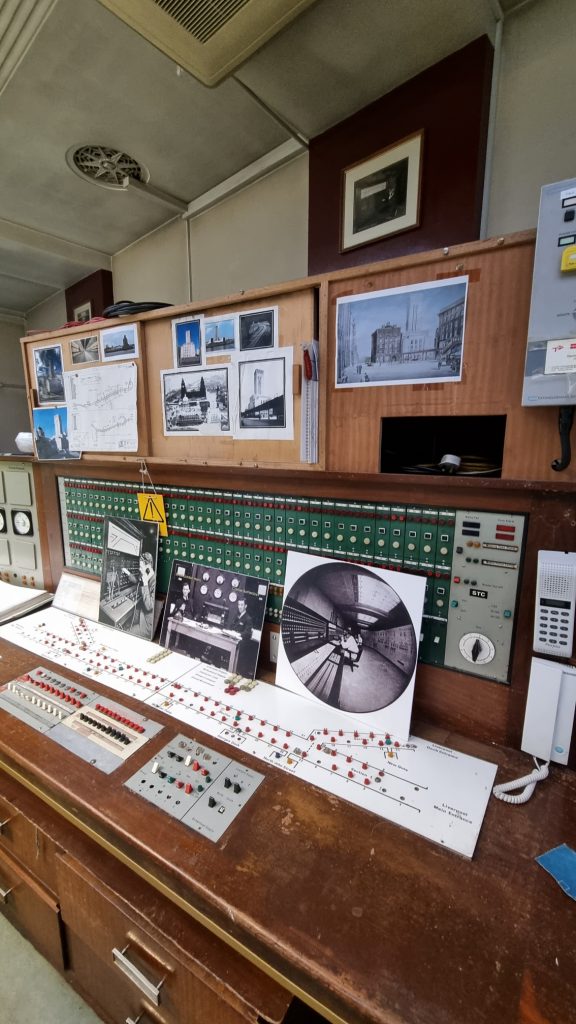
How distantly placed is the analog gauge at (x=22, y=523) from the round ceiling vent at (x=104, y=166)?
1591mm

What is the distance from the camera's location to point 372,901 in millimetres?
604

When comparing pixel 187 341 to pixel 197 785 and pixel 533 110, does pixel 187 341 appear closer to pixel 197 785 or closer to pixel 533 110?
pixel 197 785

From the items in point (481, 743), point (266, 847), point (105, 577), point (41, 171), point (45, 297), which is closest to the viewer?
point (266, 847)

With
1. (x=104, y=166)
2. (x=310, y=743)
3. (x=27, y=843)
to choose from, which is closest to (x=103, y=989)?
(x=27, y=843)

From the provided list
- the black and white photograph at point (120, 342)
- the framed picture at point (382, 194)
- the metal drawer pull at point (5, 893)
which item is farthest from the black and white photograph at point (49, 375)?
the metal drawer pull at point (5, 893)

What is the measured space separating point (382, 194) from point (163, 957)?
6.80 feet

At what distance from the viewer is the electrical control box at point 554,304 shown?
0.67m

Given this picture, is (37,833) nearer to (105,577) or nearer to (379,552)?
(105,577)

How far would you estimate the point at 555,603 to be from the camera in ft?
2.62

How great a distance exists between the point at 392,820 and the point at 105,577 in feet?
4.11

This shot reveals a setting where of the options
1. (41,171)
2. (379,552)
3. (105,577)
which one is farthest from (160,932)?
(41,171)

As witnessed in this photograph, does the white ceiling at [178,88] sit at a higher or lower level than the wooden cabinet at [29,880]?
higher

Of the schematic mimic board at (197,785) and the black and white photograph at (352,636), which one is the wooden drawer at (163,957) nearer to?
the schematic mimic board at (197,785)

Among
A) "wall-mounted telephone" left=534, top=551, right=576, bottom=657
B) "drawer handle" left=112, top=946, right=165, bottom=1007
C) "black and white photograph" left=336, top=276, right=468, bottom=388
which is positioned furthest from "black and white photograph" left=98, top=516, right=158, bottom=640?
"wall-mounted telephone" left=534, top=551, right=576, bottom=657
